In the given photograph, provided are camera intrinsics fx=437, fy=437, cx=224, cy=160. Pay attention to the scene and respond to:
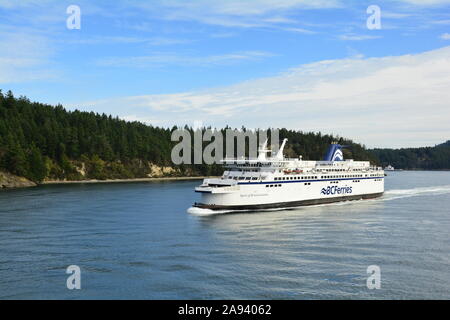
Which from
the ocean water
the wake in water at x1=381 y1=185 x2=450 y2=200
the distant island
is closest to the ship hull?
the ocean water

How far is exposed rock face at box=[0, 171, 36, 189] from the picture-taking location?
10476 centimetres

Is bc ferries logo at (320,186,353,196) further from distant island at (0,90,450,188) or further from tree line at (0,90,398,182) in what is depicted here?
tree line at (0,90,398,182)

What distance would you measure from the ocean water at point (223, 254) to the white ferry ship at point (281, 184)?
2.87m

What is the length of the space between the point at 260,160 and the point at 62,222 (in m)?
28.1

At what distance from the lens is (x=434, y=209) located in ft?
208

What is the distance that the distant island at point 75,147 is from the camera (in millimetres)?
115375

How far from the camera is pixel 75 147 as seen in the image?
458 ft

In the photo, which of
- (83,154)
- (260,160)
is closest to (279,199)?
(260,160)

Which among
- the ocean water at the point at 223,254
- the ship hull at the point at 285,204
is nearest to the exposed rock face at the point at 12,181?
the ocean water at the point at 223,254

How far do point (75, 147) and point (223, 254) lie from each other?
115590 millimetres

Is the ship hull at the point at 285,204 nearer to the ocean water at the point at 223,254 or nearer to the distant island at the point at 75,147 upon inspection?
the ocean water at the point at 223,254

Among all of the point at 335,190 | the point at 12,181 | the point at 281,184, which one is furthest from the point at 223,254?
the point at 12,181

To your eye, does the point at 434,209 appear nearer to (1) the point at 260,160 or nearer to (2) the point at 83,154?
(1) the point at 260,160

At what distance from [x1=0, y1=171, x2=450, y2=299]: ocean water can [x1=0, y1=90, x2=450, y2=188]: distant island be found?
204 feet
